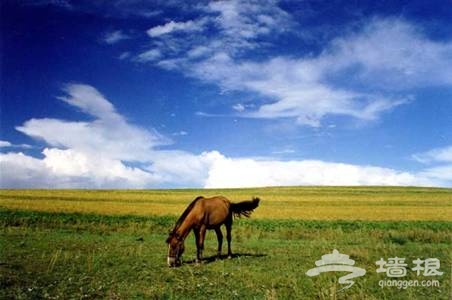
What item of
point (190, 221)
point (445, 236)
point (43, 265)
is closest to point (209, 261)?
point (190, 221)

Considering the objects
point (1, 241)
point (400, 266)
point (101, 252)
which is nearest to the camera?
point (400, 266)

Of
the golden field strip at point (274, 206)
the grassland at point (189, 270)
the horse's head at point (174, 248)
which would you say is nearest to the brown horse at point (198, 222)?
the horse's head at point (174, 248)

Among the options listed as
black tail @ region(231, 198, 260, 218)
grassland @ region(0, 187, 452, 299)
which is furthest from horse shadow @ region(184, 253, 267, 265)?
black tail @ region(231, 198, 260, 218)

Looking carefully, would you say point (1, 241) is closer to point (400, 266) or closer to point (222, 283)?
point (222, 283)

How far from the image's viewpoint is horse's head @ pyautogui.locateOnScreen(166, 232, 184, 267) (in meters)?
17.1

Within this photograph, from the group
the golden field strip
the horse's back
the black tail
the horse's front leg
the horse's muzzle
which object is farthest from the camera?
the golden field strip

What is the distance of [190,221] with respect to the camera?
731 inches

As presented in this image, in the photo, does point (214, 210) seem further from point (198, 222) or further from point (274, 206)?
point (274, 206)

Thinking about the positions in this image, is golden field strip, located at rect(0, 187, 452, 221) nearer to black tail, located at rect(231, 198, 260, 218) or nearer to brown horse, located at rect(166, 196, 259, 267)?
black tail, located at rect(231, 198, 260, 218)

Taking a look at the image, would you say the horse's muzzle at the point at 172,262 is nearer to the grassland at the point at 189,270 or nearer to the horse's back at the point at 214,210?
the grassland at the point at 189,270

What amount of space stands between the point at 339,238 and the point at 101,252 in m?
15.6

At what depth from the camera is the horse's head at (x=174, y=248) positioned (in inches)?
675

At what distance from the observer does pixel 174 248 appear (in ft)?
57.4

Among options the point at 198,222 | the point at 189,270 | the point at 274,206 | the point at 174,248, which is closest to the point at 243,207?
the point at 198,222
